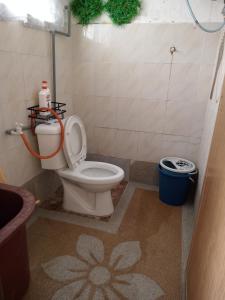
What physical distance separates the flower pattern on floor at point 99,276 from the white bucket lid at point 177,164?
81 cm

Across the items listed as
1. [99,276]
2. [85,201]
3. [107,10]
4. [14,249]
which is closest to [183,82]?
[107,10]

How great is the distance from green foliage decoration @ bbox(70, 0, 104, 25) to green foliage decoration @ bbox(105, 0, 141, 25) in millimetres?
85

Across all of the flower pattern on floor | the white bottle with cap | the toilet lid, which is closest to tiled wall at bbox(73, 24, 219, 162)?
the toilet lid

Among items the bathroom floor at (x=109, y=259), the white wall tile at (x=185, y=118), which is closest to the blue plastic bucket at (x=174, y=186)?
the bathroom floor at (x=109, y=259)

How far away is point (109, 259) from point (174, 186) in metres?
0.94

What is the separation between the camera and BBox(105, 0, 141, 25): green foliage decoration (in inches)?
79.0

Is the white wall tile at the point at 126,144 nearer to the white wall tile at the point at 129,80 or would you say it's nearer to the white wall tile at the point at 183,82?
the white wall tile at the point at 129,80

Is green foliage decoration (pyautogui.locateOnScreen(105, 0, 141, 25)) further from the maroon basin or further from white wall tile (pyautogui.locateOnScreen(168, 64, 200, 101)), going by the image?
the maroon basin

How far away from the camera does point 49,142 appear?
1.81m

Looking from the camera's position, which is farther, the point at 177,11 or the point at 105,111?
the point at 105,111

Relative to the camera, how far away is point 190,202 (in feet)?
7.52

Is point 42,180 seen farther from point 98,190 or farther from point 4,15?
point 4,15

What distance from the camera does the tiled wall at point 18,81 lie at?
1.51 meters

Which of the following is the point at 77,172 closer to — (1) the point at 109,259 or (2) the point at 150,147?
(1) the point at 109,259
